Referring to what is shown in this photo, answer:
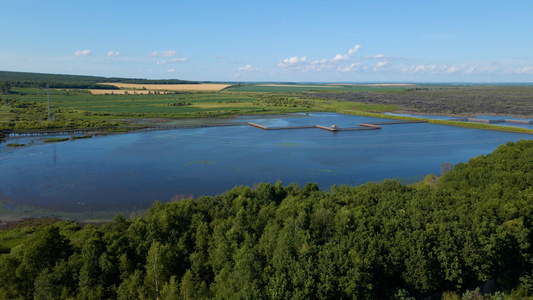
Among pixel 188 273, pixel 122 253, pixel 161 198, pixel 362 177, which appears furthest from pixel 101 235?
pixel 362 177

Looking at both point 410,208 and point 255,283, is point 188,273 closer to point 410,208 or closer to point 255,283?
point 255,283

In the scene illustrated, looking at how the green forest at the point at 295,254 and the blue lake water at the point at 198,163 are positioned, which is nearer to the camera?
the green forest at the point at 295,254

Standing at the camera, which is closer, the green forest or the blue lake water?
the green forest

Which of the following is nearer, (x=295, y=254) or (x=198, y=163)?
(x=295, y=254)
